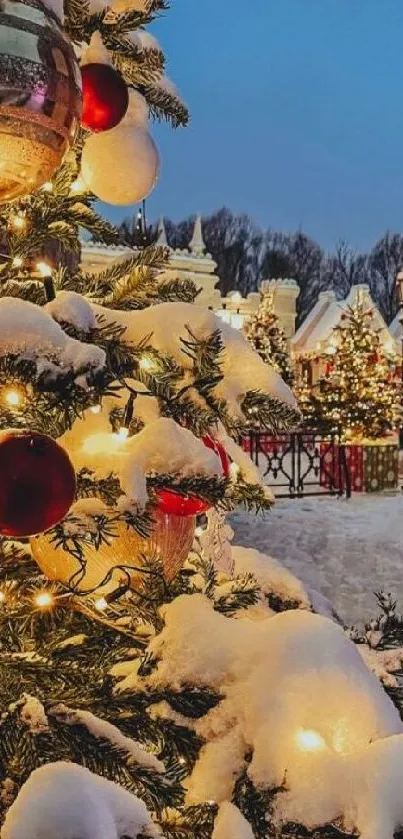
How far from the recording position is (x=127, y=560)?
1686 millimetres

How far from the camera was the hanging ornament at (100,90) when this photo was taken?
1.71 meters

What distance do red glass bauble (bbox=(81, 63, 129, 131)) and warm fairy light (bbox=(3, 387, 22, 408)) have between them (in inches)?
26.4

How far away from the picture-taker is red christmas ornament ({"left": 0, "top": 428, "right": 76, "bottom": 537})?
1.24 meters

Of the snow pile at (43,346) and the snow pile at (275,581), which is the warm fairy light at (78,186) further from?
the snow pile at (275,581)

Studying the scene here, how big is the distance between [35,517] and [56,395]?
21cm

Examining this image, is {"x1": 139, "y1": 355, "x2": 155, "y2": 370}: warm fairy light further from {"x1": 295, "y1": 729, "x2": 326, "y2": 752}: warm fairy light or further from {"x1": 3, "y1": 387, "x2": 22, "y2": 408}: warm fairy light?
{"x1": 295, "y1": 729, "x2": 326, "y2": 752}: warm fairy light

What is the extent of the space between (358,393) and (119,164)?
43.6 feet

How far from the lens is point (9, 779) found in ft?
4.33

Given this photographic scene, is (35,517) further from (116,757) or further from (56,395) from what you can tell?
(116,757)

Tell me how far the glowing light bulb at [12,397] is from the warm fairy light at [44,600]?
0.44 metres

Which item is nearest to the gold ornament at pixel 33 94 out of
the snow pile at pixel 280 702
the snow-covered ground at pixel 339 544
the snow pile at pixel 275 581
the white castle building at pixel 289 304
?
the snow pile at pixel 280 702

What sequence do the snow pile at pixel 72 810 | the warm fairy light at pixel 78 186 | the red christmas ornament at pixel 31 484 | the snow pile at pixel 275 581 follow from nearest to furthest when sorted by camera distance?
the snow pile at pixel 72 810
the red christmas ornament at pixel 31 484
the warm fairy light at pixel 78 186
the snow pile at pixel 275 581

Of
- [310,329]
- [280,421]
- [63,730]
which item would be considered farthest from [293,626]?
[310,329]

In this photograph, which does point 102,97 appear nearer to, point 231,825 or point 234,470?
point 234,470
